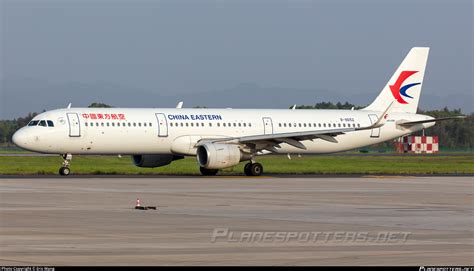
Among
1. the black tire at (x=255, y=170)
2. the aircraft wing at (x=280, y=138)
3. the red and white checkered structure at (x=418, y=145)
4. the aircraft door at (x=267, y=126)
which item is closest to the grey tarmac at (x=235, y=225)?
the aircraft wing at (x=280, y=138)

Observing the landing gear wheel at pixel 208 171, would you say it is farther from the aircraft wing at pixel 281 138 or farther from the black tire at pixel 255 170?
the black tire at pixel 255 170

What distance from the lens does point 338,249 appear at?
60.5 feet

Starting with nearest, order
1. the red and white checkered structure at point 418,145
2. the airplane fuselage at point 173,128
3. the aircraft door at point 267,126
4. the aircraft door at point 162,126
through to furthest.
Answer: the airplane fuselage at point 173,128 → the aircraft door at point 162,126 → the aircraft door at point 267,126 → the red and white checkered structure at point 418,145

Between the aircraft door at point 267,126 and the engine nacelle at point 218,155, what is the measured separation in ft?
15.1

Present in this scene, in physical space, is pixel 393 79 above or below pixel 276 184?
above

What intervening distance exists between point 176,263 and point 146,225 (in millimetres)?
6986

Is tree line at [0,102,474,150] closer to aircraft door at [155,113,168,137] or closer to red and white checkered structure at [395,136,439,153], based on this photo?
red and white checkered structure at [395,136,439,153]

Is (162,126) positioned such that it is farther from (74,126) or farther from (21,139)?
(21,139)

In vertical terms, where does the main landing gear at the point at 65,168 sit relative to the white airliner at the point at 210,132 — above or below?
below

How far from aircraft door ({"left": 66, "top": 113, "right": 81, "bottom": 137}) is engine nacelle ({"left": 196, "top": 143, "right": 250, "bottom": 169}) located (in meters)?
5.87

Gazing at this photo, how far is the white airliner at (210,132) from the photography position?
5050 cm

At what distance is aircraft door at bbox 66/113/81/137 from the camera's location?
5034cm

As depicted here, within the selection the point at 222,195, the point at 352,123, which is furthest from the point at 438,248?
the point at 352,123

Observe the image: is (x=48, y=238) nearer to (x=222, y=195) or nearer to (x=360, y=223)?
(x=360, y=223)
